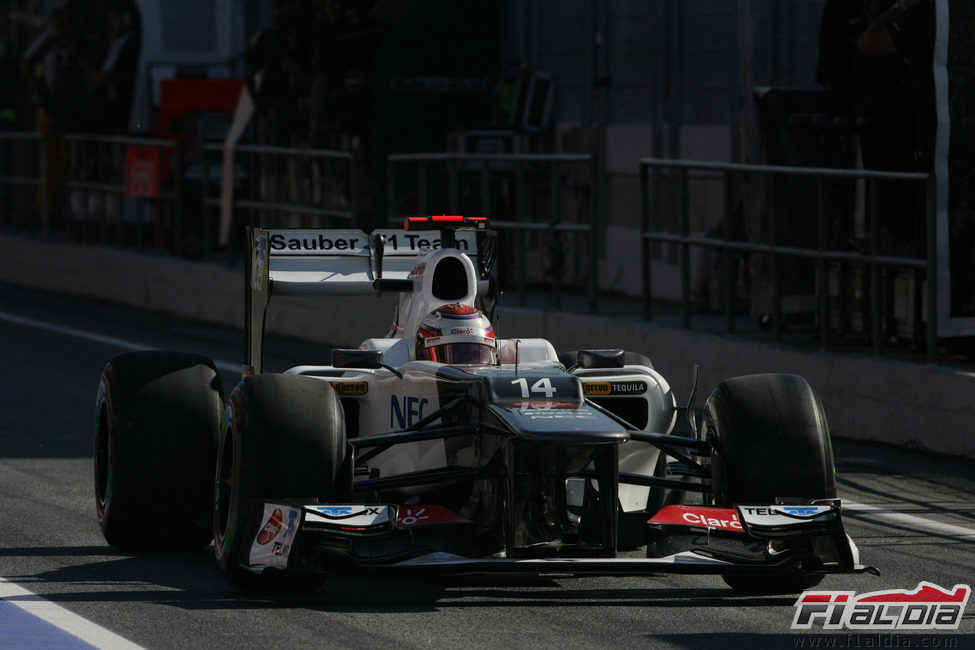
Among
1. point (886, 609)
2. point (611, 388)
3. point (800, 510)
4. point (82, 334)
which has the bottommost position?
point (82, 334)

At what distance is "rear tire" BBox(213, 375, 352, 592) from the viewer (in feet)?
25.3

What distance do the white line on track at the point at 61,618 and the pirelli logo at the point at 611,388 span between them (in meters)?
2.34

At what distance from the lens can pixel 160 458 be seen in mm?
9039

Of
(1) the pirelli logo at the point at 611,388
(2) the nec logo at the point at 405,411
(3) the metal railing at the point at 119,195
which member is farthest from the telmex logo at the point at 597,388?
(3) the metal railing at the point at 119,195

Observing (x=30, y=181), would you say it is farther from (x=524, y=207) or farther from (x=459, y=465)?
(x=459, y=465)

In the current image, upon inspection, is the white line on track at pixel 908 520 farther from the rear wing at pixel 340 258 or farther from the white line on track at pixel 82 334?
the white line on track at pixel 82 334

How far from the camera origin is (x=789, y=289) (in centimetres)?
1436

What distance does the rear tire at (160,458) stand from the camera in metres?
9.04

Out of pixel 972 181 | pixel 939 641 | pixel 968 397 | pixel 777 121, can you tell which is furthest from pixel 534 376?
pixel 777 121

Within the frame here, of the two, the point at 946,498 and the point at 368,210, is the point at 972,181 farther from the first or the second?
the point at 368,210

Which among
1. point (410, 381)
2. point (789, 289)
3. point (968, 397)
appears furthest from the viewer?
point (789, 289)

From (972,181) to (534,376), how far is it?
5746 millimetres

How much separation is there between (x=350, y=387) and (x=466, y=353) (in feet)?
1.84

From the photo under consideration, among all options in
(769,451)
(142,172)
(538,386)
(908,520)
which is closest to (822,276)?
(908,520)
